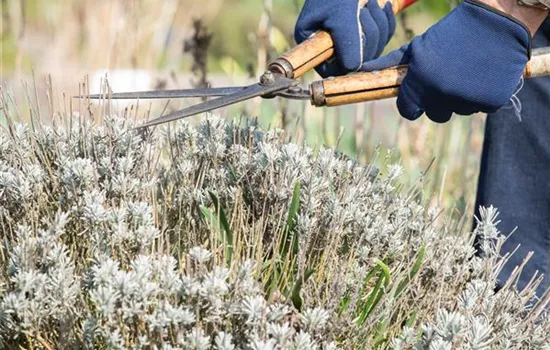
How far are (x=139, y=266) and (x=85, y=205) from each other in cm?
34

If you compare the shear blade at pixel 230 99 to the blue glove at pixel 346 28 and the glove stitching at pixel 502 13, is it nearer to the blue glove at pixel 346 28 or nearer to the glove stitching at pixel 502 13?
the blue glove at pixel 346 28

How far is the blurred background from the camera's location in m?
4.50

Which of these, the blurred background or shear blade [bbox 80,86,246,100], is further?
the blurred background

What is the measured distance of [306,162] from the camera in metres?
2.39

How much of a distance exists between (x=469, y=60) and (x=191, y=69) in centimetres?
234

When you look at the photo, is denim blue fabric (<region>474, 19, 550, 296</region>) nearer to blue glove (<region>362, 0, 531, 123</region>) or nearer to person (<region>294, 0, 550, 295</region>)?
person (<region>294, 0, 550, 295</region>)

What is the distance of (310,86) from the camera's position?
237 centimetres

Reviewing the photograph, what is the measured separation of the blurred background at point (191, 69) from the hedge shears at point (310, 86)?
1333 mm

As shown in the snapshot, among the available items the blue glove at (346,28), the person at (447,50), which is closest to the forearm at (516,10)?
the person at (447,50)

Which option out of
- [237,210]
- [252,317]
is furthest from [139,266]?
[237,210]

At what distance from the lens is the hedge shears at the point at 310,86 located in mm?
2268

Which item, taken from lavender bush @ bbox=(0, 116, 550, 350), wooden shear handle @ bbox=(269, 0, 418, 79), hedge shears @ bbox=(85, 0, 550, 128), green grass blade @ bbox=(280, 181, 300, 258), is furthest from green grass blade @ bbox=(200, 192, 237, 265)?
wooden shear handle @ bbox=(269, 0, 418, 79)

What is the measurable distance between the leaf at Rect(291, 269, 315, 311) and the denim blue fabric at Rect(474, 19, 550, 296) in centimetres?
173

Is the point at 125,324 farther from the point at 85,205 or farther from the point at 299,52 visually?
the point at 299,52
